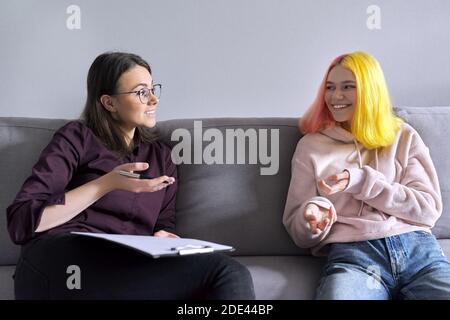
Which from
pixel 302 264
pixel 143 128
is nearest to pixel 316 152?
pixel 302 264

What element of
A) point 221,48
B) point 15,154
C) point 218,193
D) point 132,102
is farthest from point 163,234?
point 221,48

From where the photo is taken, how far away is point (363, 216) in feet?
4.75

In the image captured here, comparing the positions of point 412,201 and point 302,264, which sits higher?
point 412,201

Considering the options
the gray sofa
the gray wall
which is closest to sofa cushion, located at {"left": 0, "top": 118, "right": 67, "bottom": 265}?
the gray sofa

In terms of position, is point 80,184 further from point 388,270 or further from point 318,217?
point 388,270

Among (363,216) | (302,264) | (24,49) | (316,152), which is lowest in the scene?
(302,264)

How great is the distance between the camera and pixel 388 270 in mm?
1331

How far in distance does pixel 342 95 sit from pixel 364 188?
0.28m

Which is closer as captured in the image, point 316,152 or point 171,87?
point 316,152

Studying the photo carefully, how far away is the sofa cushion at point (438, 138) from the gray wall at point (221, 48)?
281mm
